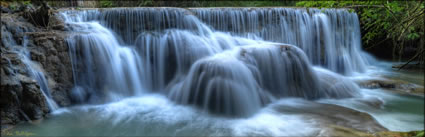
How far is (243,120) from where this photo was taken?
5.05 meters

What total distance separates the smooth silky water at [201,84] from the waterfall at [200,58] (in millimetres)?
24

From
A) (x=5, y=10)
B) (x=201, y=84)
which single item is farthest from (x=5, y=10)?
(x=201, y=84)

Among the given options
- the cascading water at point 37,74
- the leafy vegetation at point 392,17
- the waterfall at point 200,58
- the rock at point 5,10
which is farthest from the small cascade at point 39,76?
the leafy vegetation at point 392,17

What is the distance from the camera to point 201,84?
5750mm

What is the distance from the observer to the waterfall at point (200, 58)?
579cm

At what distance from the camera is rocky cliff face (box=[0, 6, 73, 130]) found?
4613mm

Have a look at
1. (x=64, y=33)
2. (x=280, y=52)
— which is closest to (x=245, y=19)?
(x=280, y=52)

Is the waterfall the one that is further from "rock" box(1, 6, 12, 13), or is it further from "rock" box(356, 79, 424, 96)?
"rock" box(1, 6, 12, 13)

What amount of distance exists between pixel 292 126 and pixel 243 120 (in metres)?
0.87

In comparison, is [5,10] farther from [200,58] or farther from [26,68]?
[200,58]

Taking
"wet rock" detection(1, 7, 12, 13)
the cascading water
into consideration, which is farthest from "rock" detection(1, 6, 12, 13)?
the cascading water

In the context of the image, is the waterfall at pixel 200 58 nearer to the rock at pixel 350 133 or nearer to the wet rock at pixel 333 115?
the wet rock at pixel 333 115

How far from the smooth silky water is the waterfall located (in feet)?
0.08

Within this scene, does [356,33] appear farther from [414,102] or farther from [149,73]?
[149,73]
